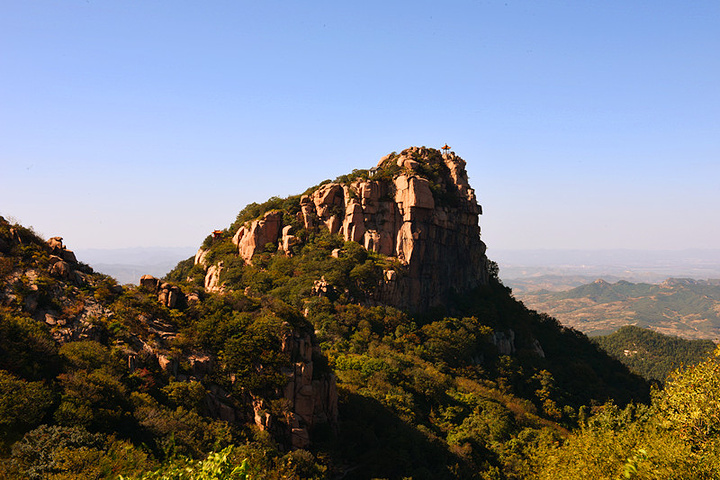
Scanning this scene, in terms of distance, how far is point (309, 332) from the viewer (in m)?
35.8

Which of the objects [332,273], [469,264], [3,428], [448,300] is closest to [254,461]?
[3,428]

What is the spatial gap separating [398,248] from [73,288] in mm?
47702

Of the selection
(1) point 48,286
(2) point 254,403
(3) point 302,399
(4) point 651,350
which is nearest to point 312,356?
(3) point 302,399

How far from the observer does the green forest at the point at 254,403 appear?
1945 centimetres

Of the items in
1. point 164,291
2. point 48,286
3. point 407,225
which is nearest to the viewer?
point 48,286

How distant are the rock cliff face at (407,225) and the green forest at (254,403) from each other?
15.5 meters

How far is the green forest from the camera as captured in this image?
19.5 metres

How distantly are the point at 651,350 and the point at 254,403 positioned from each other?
5851 inches

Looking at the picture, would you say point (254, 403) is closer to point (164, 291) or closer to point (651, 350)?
point (164, 291)

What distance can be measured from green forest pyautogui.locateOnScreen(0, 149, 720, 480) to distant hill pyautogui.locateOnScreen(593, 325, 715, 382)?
282 ft

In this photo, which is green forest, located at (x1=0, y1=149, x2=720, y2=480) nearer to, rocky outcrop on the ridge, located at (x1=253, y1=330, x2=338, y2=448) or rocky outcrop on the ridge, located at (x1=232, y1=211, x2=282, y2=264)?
rocky outcrop on the ridge, located at (x1=253, y1=330, x2=338, y2=448)

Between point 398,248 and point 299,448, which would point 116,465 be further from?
point 398,248

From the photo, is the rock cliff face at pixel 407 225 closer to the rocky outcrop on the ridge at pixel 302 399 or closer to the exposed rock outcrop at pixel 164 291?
the rocky outcrop on the ridge at pixel 302 399

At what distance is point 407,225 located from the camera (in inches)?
2734
